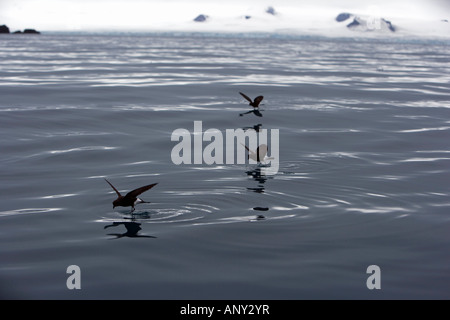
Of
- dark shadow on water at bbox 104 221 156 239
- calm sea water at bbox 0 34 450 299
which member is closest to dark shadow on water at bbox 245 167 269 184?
calm sea water at bbox 0 34 450 299

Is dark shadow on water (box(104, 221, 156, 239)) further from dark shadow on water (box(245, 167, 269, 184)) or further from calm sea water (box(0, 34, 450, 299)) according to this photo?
dark shadow on water (box(245, 167, 269, 184))

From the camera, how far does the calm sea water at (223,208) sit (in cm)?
619

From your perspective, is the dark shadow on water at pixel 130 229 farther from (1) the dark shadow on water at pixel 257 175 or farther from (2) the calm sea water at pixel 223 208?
(1) the dark shadow on water at pixel 257 175

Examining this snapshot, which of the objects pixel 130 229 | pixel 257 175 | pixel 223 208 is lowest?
pixel 130 229

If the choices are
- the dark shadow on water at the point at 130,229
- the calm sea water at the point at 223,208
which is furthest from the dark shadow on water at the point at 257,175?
the dark shadow on water at the point at 130,229

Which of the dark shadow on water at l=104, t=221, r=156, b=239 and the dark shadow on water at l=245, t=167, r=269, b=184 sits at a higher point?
the dark shadow on water at l=245, t=167, r=269, b=184

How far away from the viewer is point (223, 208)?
28.4 feet

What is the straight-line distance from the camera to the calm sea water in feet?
20.3

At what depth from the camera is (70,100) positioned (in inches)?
796

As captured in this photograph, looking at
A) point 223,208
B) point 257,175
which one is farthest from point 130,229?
point 257,175

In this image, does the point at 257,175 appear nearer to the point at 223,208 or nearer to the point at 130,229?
the point at 223,208

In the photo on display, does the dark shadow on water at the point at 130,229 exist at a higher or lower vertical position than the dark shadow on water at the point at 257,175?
lower

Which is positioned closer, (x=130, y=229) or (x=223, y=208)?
(x=130, y=229)
